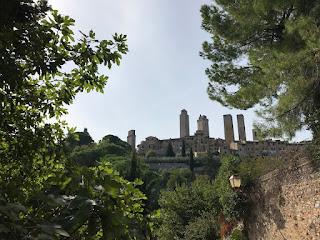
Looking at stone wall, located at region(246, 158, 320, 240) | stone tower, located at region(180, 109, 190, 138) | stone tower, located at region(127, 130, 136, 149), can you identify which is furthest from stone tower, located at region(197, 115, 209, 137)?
stone wall, located at region(246, 158, 320, 240)

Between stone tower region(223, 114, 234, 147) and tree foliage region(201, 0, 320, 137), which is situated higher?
stone tower region(223, 114, 234, 147)

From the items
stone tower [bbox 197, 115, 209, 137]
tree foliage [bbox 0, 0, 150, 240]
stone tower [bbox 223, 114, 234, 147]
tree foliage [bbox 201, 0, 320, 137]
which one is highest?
stone tower [bbox 197, 115, 209, 137]

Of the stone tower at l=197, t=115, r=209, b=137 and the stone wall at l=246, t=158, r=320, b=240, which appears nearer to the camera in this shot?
the stone wall at l=246, t=158, r=320, b=240

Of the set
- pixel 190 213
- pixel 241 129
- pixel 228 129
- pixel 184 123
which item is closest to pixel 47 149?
pixel 190 213

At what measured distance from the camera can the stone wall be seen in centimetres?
959

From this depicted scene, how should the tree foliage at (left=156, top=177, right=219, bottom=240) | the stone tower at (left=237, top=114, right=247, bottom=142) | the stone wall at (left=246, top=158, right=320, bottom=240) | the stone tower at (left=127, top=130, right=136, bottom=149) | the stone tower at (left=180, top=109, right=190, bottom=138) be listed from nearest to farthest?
the stone wall at (left=246, top=158, right=320, bottom=240) → the tree foliage at (left=156, top=177, right=219, bottom=240) → the stone tower at (left=237, top=114, right=247, bottom=142) → the stone tower at (left=180, top=109, right=190, bottom=138) → the stone tower at (left=127, top=130, right=136, bottom=149)

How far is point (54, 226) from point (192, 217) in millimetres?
17171

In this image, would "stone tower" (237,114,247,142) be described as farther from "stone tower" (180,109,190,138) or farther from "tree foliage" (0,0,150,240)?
"tree foliage" (0,0,150,240)

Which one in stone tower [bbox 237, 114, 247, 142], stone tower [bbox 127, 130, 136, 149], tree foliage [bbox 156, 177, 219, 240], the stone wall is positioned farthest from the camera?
stone tower [bbox 127, 130, 136, 149]

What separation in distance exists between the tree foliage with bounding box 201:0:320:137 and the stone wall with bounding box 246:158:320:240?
3.53 feet

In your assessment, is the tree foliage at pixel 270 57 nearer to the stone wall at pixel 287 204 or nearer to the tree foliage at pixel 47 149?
the stone wall at pixel 287 204

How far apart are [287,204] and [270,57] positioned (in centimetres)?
383

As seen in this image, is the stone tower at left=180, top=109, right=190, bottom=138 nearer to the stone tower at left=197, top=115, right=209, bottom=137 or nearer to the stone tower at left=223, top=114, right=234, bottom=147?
the stone tower at left=197, top=115, right=209, bottom=137

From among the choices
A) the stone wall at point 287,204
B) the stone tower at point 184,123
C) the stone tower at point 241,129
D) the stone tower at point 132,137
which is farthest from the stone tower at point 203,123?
the stone wall at point 287,204
